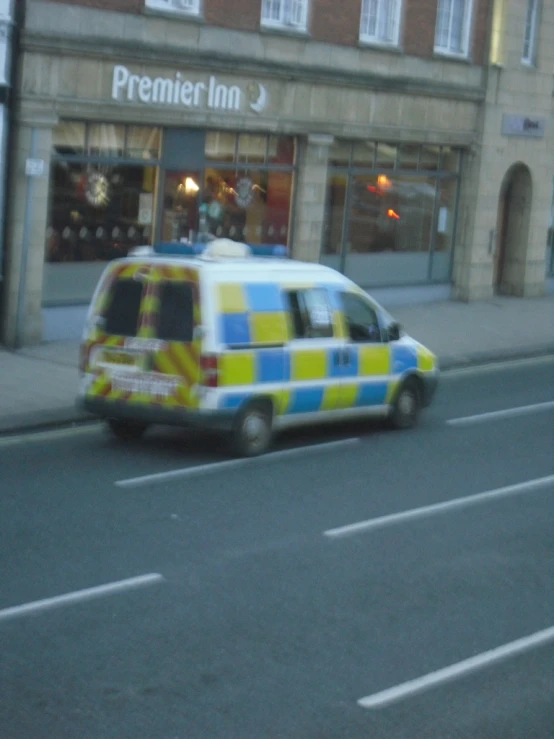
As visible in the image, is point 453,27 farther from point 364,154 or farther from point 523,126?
point 364,154

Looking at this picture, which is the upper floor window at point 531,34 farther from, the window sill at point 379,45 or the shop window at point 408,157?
the window sill at point 379,45

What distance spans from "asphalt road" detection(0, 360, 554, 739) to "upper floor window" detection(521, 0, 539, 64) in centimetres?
1650

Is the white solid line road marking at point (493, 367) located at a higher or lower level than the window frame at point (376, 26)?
lower

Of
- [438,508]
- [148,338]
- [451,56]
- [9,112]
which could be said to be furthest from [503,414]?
[451,56]

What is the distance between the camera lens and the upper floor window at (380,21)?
2531cm

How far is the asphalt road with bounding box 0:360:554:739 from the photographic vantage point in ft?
23.4

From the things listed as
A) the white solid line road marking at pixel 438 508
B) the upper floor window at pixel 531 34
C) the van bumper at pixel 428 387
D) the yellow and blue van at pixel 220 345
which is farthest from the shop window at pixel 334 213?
the white solid line road marking at pixel 438 508

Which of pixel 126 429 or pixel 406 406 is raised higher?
pixel 406 406

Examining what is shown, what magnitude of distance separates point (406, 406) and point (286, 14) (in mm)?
10071

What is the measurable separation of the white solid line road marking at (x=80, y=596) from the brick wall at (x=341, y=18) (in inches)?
480

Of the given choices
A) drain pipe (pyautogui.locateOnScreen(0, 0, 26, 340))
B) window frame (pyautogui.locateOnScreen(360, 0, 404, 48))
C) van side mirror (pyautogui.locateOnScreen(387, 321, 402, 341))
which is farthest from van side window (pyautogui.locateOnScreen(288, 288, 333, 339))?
window frame (pyautogui.locateOnScreen(360, 0, 404, 48))

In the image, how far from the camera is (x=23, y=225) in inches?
764

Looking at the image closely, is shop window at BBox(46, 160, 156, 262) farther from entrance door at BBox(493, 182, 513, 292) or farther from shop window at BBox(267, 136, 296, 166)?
entrance door at BBox(493, 182, 513, 292)

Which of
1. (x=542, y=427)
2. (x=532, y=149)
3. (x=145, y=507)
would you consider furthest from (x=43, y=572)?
(x=532, y=149)
